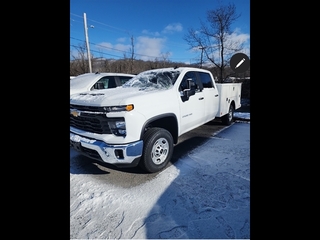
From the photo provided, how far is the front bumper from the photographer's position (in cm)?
251

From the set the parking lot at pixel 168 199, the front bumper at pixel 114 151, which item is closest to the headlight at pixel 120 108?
the front bumper at pixel 114 151

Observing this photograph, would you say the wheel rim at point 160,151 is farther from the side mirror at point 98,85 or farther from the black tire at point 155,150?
the side mirror at point 98,85

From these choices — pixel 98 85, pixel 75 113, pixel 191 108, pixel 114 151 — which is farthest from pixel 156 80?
pixel 98 85

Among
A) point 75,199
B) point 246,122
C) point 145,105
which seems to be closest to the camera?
point 75,199

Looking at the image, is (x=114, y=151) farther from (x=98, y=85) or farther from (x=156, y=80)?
(x=98, y=85)

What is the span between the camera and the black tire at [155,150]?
111 inches

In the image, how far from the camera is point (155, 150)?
9.82 ft

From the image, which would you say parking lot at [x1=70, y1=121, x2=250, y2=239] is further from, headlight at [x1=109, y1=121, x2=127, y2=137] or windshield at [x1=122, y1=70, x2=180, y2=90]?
windshield at [x1=122, y1=70, x2=180, y2=90]

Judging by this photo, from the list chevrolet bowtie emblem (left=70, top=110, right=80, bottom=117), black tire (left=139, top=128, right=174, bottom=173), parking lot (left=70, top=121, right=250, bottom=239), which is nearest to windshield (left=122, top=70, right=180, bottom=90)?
black tire (left=139, top=128, right=174, bottom=173)
